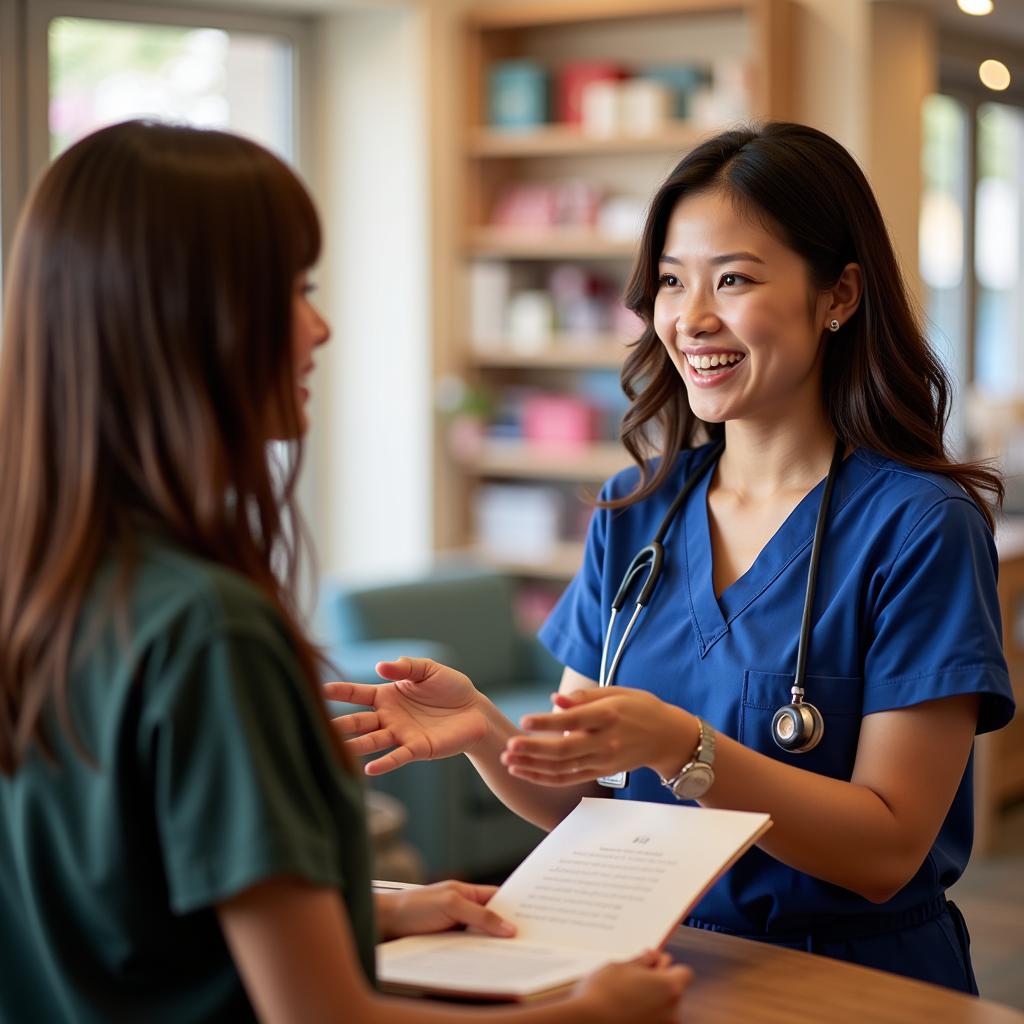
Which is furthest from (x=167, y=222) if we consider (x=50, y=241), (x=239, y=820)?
(x=239, y=820)

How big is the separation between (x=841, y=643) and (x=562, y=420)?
11.7ft

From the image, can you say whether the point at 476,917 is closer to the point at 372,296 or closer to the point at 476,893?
the point at 476,893

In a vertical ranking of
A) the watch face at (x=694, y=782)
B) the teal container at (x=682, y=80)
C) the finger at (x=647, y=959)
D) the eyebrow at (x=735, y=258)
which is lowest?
the finger at (x=647, y=959)

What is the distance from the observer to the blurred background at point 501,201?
4426 millimetres

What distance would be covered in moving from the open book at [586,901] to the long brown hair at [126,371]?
13.2 inches

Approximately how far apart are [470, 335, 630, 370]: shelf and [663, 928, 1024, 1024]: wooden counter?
3.57 meters

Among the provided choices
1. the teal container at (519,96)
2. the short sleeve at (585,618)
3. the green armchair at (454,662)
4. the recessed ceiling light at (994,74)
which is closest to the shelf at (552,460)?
the green armchair at (454,662)

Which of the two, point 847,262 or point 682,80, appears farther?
point 682,80

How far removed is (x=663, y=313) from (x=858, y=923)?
696 millimetres

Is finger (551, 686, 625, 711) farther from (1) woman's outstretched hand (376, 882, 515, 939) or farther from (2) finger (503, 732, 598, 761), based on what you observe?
(1) woman's outstretched hand (376, 882, 515, 939)

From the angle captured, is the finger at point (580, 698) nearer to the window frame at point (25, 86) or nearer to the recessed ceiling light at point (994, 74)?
the recessed ceiling light at point (994, 74)

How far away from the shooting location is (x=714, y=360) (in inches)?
65.1

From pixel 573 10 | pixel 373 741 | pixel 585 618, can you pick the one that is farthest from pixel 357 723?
pixel 573 10

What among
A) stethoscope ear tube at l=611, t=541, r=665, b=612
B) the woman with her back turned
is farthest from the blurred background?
the woman with her back turned
